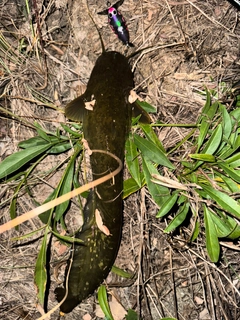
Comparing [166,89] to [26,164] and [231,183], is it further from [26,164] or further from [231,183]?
[26,164]

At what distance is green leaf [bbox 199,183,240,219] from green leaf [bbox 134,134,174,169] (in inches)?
10.2

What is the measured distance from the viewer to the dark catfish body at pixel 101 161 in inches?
93.7

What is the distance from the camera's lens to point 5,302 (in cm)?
268

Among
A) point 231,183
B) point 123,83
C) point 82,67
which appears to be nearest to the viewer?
point 231,183

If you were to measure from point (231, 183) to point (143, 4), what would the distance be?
4.03 feet

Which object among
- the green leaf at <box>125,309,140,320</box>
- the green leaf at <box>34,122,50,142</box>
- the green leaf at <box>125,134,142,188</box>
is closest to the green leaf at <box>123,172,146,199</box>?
the green leaf at <box>125,134,142,188</box>

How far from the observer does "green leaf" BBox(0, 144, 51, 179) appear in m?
2.40

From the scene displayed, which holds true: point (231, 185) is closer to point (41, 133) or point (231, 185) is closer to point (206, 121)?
point (206, 121)

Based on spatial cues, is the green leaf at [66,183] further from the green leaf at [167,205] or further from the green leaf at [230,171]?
the green leaf at [230,171]

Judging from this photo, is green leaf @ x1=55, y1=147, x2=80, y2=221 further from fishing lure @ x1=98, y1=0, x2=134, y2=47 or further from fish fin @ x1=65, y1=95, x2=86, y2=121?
fishing lure @ x1=98, y1=0, x2=134, y2=47

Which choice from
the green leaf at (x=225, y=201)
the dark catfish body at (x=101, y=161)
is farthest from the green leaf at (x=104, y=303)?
the green leaf at (x=225, y=201)

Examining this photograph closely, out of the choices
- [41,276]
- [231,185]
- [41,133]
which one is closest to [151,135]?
[231,185]

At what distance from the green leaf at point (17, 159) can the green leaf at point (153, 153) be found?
57 centimetres

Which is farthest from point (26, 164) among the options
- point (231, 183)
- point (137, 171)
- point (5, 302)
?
point (231, 183)
